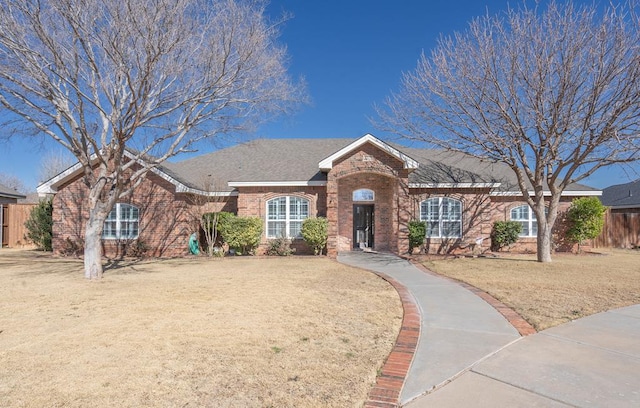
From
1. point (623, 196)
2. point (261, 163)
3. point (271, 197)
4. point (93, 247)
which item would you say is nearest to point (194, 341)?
point (93, 247)

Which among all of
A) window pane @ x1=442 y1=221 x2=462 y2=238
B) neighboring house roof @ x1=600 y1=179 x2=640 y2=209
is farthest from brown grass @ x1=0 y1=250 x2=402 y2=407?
neighboring house roof @ x1=600 y1=179 x2=640 y2=209

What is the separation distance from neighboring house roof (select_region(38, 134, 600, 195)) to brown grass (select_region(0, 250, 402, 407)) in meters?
6.69

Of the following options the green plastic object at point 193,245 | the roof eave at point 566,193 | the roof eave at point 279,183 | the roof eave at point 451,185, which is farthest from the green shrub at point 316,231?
Answer: the roof eave at point 566,193

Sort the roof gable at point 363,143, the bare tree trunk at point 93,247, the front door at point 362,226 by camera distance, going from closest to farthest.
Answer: the bare tree trunk at point 93,247
the roof gable at point 363,143
the front door at point 362,226

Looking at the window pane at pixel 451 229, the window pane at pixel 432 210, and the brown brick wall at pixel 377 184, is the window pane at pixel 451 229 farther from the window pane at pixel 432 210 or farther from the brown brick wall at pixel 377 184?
the brown brick wall at pixel 377 184

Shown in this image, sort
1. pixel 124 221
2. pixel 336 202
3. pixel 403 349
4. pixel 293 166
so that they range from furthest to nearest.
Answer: pixel 293 166
pixel 124 221
pixel 336 202
pixel 403 349

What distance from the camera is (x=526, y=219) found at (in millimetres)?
16797

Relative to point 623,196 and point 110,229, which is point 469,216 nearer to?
point 110,229

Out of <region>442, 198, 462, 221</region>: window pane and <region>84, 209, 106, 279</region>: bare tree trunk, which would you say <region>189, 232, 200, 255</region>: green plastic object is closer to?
<region>84, 209, 106, 279</region>: bare tree trunk

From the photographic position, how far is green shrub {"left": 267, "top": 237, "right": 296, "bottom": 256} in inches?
587

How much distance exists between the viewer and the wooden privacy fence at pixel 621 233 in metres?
19.4

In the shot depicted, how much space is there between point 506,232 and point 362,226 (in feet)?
21.2

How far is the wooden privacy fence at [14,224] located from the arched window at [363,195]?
17.4 metres

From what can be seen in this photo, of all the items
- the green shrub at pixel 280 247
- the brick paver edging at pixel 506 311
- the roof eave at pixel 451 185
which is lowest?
the brick paver edging at pixel 506 311
